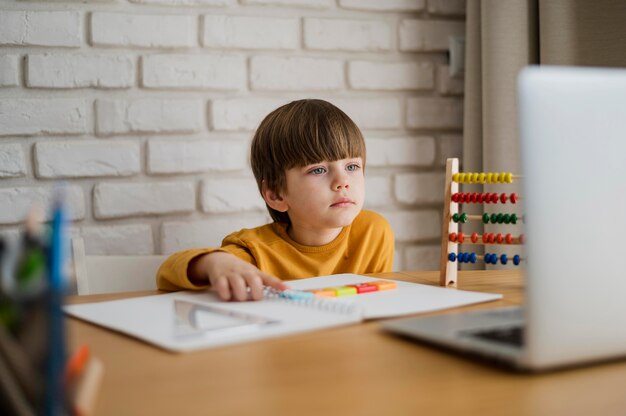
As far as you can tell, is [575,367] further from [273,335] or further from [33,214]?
[33,214]

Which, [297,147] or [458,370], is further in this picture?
[297,147]

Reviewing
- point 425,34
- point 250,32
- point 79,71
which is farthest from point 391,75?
point 79,71

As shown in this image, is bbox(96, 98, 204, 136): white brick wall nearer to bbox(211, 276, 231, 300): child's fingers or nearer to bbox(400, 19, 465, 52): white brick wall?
bbox(400, 19, 465, 52): white brick wall

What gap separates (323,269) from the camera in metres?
1.71

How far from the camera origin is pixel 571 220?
662 millimetres

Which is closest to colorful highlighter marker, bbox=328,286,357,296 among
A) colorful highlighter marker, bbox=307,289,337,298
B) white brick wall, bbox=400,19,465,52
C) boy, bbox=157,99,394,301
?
colorful highlighter marker, bbox=307,289,337,298

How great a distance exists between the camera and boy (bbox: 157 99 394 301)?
5.41 ft

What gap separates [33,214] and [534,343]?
0.42m

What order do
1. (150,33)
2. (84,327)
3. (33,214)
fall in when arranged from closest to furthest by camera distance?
1. (33,214)
2. (84,327)
3. (150,33)

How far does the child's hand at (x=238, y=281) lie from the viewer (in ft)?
3.50

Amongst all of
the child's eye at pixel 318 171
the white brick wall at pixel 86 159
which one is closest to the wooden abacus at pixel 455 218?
the child's eye at pixel 318 171

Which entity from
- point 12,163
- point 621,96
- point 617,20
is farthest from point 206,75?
point 621,96

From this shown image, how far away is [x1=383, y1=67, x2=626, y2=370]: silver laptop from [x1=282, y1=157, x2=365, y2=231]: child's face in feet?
3.04

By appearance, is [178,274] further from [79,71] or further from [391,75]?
[391,75]
